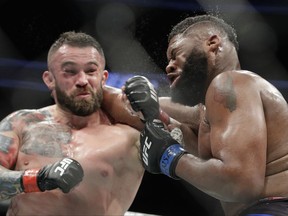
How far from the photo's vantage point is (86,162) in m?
1.77

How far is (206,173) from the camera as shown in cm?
129

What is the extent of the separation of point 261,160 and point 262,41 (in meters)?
1.65

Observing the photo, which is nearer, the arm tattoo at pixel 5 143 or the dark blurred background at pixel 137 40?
the arm tattoo at pixel 5 143

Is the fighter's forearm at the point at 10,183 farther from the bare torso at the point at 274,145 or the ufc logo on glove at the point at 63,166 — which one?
the bare torso at the point at 274,145

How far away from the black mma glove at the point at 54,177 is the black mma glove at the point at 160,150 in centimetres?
23

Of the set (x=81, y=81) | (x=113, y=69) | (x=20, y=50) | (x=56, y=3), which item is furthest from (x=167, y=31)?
(x=81, y=81)

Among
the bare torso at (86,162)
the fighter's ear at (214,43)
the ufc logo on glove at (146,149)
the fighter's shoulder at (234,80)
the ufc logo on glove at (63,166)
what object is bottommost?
the bare torso at (86,162)

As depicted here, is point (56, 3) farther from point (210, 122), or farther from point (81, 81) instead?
point (210, 122)

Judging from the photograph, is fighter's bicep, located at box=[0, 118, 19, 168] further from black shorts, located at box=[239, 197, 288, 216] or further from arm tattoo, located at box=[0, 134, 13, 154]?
black shorts, located at box=[239, 197, 288, 216]

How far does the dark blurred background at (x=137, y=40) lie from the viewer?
271 centimetres

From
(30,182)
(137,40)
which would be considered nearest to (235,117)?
(30,182)

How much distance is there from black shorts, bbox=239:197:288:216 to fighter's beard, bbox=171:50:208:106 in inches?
17.9

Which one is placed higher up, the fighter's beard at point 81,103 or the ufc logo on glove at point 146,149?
the ufc logo on glove at point 146,149

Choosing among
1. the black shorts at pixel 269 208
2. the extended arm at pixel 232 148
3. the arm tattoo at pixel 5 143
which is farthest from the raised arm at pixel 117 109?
the black shorts at pixel 269 208
